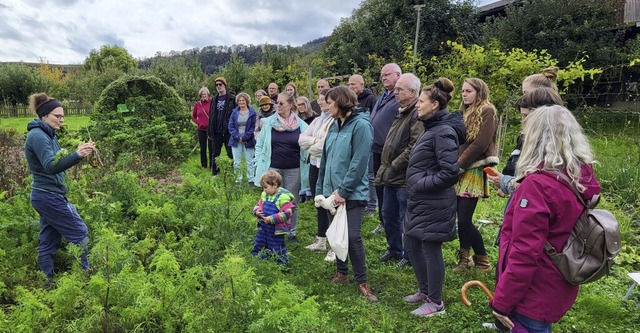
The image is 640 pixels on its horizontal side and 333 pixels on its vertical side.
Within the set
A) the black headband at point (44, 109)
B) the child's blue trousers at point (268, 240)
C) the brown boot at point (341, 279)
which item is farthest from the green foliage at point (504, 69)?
the black headband at point (44, 109)

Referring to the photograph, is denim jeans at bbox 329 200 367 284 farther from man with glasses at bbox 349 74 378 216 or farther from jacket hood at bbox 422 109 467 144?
man with glasses at bbox 349 74 378 216

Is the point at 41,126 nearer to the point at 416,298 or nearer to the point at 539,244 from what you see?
the point at 416,298

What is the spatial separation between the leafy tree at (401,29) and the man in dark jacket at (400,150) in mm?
15020

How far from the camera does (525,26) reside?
15.6m

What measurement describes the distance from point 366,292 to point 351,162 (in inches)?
49.5

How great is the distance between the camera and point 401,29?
1952cm

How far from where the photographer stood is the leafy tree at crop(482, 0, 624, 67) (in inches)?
560

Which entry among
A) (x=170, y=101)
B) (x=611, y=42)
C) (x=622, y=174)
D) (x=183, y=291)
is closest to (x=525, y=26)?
(x=611, y=42)

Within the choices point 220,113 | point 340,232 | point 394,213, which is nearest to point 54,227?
point 340,232

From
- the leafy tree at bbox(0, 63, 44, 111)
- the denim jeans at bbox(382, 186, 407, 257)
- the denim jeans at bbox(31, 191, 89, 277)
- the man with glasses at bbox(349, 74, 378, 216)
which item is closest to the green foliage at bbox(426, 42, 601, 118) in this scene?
the man with glasses at bbox(349, 74, 378, 216)

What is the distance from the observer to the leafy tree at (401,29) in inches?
758

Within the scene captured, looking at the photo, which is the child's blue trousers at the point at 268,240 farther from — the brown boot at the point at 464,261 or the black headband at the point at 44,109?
the black headband at the point at 44,109

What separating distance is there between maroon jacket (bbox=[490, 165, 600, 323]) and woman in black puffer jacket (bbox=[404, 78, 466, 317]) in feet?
3.45

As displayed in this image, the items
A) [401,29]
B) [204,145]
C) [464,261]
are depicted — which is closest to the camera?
[464,261]
